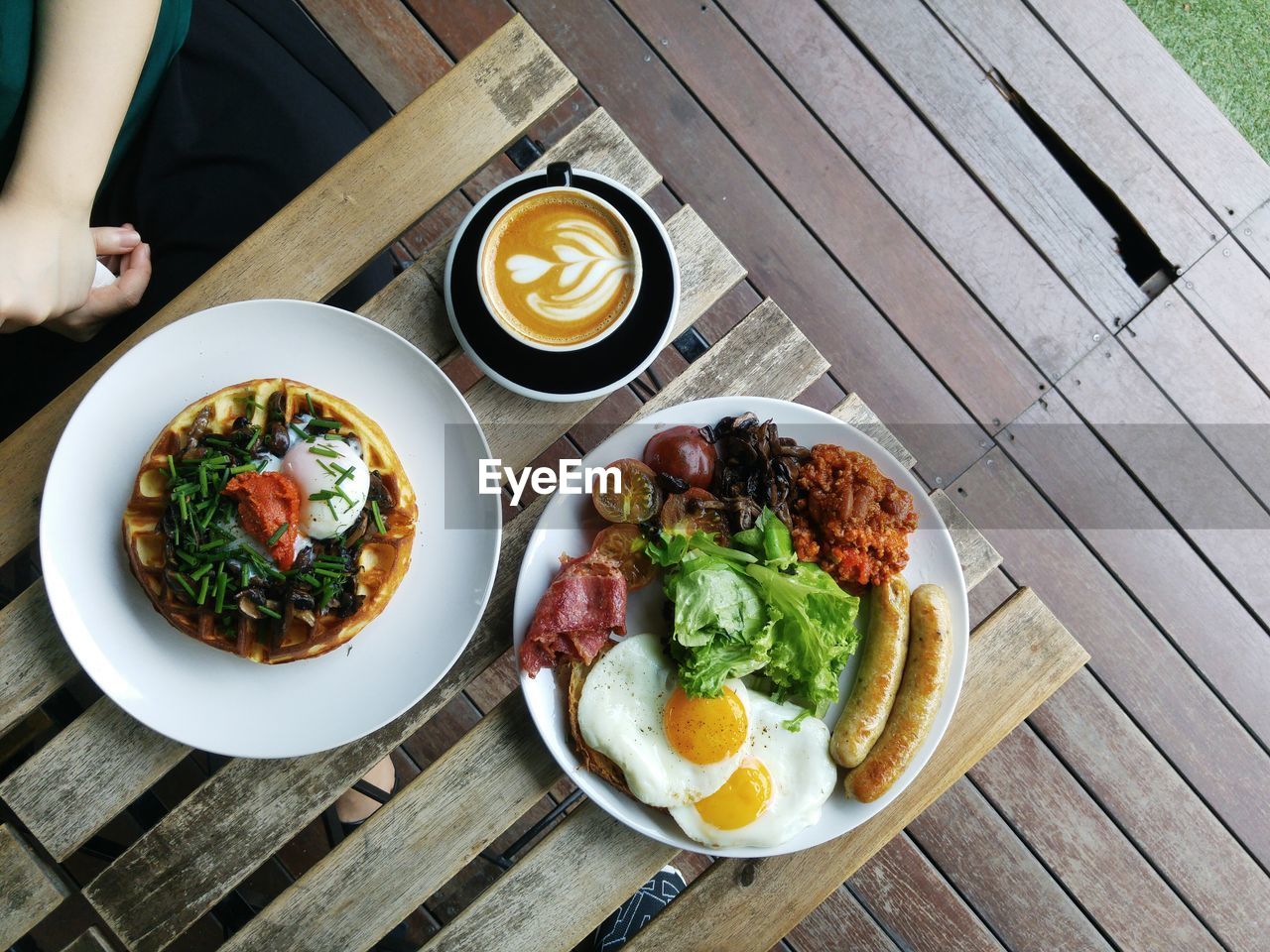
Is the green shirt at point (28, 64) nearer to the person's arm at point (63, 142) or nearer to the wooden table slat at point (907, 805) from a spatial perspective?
the person's arm at point (63, 142)

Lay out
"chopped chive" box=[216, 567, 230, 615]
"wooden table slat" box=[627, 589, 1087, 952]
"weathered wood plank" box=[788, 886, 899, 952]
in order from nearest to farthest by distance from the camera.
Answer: "chopped chive" box=[216, 567, 230, 615] → "wooden table slat" box=[627, 589, 1087, 952] → "weathered wood plank" box=[788, 886, 899, 952]

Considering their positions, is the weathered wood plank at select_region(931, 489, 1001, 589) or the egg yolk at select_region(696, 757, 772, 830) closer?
the egg yolk at select_region(696, 757, 772, 830)

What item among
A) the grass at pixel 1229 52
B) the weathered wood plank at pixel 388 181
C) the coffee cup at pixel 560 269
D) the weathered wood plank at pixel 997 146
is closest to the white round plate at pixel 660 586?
the coffee cup at pixel 560 269

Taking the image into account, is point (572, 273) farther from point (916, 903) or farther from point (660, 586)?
point (916, 903)

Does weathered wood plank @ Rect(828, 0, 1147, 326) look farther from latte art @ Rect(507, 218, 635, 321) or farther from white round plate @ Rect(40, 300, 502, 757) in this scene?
white round plate @ Rect(40, 300, 502, 757)

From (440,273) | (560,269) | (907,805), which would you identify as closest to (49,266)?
(440,273)

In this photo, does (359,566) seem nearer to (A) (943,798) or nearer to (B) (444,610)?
(B) (444,610)

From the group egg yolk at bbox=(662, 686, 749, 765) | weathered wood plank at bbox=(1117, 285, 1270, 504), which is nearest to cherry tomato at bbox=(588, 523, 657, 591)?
egg yolk at bbox=(662, 686, 749, 765)
